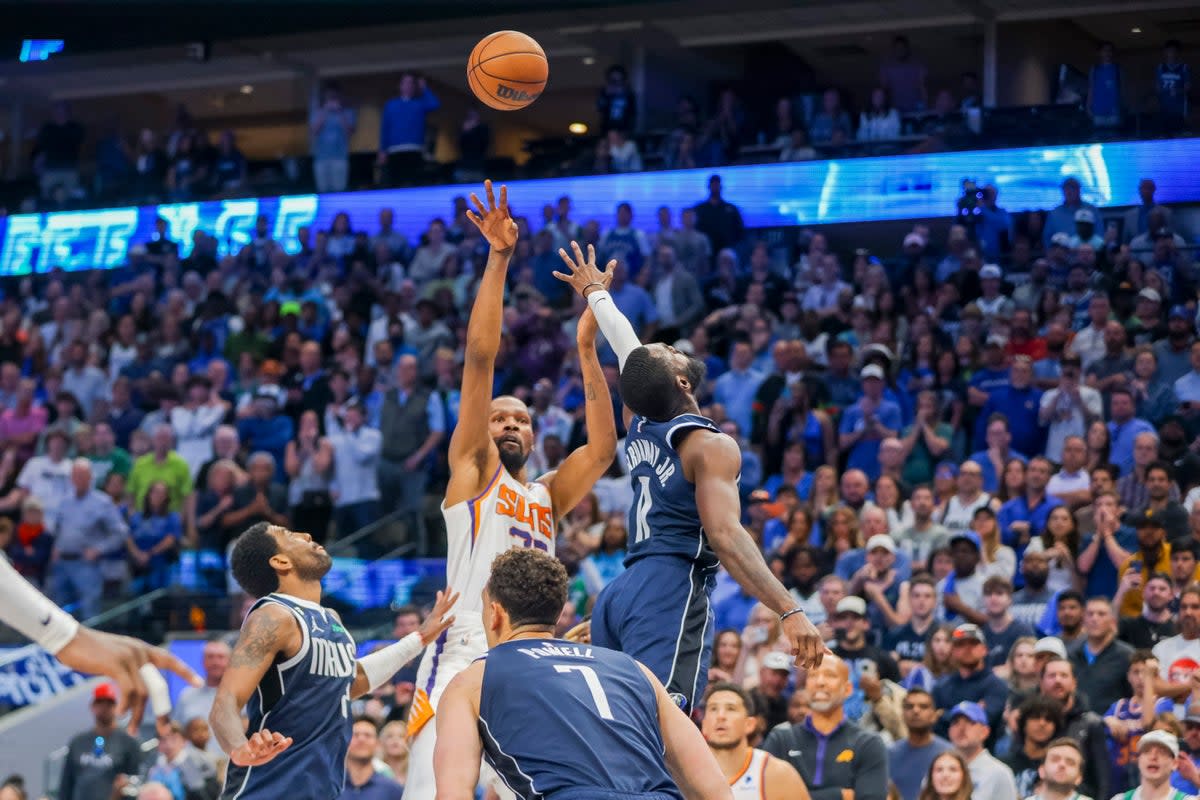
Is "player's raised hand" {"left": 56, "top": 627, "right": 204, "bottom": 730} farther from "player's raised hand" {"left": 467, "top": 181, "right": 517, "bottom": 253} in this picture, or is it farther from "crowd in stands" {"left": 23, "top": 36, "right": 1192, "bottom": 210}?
"crowd in stands" {"left": 23, "top": 36, "right": 1192, "bottom": 210}

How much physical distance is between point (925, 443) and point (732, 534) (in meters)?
8.09

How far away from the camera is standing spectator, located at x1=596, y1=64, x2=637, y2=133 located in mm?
21672

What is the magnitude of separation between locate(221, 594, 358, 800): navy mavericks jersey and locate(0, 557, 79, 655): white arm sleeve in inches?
84.4

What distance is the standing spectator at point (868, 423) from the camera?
14.2 meters

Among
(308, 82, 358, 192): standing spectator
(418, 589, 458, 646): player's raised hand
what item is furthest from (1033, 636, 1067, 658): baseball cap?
(308, 82, 358, 192): standing spectator

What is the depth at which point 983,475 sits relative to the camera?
1347 cm

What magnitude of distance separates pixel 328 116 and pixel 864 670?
13900 mm

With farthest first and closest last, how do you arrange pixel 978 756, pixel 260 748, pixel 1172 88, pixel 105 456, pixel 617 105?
1. pixel 617 105
2. pixel 1172 88
3. pixel 105 456
4. pixel 978 756
5. pixel 260 748

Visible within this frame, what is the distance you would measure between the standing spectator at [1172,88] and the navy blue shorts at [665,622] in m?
12.9

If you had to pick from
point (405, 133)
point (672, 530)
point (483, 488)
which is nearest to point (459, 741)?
point (672, 530)

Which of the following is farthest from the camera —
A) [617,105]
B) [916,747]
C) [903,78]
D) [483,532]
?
[617,105]

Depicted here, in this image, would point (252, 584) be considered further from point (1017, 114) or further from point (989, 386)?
point (1017, 114)

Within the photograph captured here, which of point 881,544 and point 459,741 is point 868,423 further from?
point 459,741

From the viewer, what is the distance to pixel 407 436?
16.1 metres
